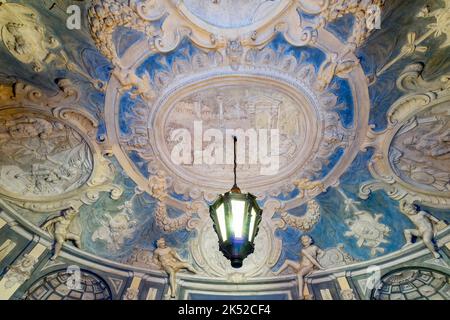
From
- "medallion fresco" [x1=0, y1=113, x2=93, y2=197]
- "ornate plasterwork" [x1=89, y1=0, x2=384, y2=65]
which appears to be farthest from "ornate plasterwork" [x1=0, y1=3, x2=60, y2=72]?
"medallion fresco" [x1=0, y1=113, x2=93, y2=197]

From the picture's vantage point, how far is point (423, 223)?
854cm

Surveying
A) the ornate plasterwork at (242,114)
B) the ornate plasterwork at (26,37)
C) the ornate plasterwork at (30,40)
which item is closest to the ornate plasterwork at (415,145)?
the ornate plasterwork at (242,114)

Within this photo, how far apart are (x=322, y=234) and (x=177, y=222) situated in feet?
9.82

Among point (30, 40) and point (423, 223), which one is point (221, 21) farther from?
point (423, 223)

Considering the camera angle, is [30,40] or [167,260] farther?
[167,260]

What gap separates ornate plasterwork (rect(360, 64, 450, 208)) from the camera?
309 inches

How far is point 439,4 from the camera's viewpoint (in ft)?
22.5

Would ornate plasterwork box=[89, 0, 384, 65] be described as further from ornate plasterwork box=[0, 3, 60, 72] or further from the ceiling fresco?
ornate plasterwork box=[0, 3, 60, 72]

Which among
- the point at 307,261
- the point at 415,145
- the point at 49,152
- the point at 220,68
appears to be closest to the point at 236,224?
the point at 220,68

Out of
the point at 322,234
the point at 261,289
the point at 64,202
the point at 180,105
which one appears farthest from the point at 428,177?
the point at 64,202

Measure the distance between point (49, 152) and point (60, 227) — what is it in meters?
1.41

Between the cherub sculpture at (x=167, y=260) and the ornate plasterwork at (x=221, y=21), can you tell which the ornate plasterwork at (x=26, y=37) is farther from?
the cherub sculpture at (x=167, y=260)
